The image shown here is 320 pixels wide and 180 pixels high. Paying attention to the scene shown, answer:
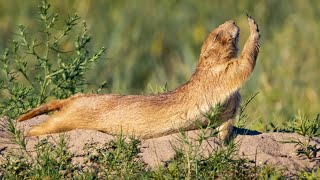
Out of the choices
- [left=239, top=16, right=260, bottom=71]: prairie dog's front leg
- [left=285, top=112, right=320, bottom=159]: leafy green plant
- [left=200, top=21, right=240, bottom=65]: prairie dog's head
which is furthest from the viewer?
[left=200, top=21, right=240, bottom=65]: prairie dog's head

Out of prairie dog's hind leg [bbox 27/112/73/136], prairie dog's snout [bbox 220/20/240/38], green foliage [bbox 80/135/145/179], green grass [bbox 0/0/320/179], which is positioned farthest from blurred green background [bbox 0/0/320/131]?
green foliage [bbox 80/135/145/179]

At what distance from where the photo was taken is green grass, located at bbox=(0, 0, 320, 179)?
18.6 ft

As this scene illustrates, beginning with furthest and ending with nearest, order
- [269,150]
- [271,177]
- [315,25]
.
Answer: [315,25]
[269,150]
[271,177]

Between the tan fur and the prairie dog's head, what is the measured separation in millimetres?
69

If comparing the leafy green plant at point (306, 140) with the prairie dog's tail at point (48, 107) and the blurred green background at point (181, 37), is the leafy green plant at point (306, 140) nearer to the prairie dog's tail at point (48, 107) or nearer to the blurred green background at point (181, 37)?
the prairie dog's tail at point (48, 107)

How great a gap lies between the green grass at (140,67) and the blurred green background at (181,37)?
16 millimetres

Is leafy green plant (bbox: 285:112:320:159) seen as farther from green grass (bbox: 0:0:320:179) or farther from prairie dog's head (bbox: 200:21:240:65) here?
prairie dog's head (bbox: 200:21:240:65)

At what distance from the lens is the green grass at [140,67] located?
5.66 metres

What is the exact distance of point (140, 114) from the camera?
6.34 metres

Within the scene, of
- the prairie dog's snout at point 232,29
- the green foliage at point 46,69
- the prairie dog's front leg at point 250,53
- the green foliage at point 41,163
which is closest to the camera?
the green foliage at point 41,163

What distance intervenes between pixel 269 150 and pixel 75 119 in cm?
139

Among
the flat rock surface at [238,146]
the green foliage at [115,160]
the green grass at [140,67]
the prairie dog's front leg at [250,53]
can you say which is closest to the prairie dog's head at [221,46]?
the prairie dog's front leg at [250,53]

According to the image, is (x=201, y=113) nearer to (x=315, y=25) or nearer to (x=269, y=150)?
(x=269, y=150)

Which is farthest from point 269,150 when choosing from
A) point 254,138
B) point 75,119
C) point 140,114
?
point 75,119
